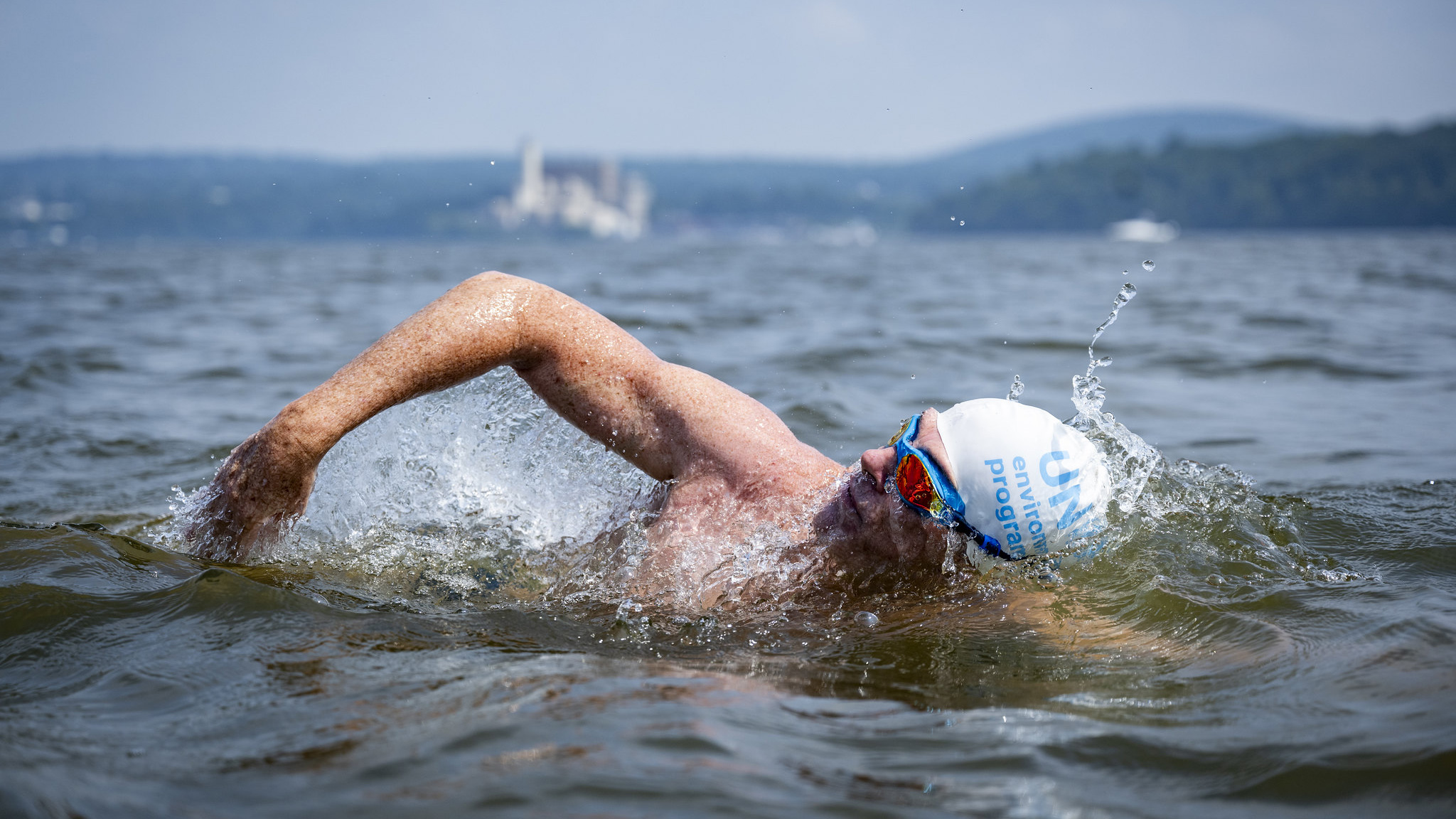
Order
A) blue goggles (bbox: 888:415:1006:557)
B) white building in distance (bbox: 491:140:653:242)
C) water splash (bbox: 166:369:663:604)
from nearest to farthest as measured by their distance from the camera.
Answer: blue goggles (bbox: 888:415:1006:557), water splash (bbox: 166:369:663:604), white building in distance (bbox: 491:140:653:242)

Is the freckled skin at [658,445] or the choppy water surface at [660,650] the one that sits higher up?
the freckled skin at [658,445]

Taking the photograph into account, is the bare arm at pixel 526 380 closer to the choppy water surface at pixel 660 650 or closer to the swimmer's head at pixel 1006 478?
the choppy water surface at pixel 660 650

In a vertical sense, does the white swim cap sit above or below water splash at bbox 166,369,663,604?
above

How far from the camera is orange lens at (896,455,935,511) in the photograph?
3.36 metres

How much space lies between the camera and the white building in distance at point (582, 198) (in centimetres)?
12812

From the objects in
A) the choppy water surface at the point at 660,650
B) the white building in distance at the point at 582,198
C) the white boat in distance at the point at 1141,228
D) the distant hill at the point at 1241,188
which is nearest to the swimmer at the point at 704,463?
the choppy water surface at the point at 660,650

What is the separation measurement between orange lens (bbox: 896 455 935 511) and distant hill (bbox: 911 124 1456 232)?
277 ft

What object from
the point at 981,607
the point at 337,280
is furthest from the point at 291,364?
the point at 337,280

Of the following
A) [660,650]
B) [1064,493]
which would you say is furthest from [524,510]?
[1064,493]

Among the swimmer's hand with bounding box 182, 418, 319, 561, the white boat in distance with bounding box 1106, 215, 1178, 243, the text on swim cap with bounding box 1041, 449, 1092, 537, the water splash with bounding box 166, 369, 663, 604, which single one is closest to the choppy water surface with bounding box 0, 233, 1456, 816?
the water splash with bounding box 166, 369, 663, 604

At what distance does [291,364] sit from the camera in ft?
35.8

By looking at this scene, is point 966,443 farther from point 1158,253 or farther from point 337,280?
point 1158,253

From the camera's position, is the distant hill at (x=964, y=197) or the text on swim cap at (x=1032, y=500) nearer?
the text on swim cap at (x=1032, y=500)

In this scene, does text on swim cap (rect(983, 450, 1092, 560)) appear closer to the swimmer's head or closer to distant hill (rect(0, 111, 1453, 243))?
the swimmer's head
